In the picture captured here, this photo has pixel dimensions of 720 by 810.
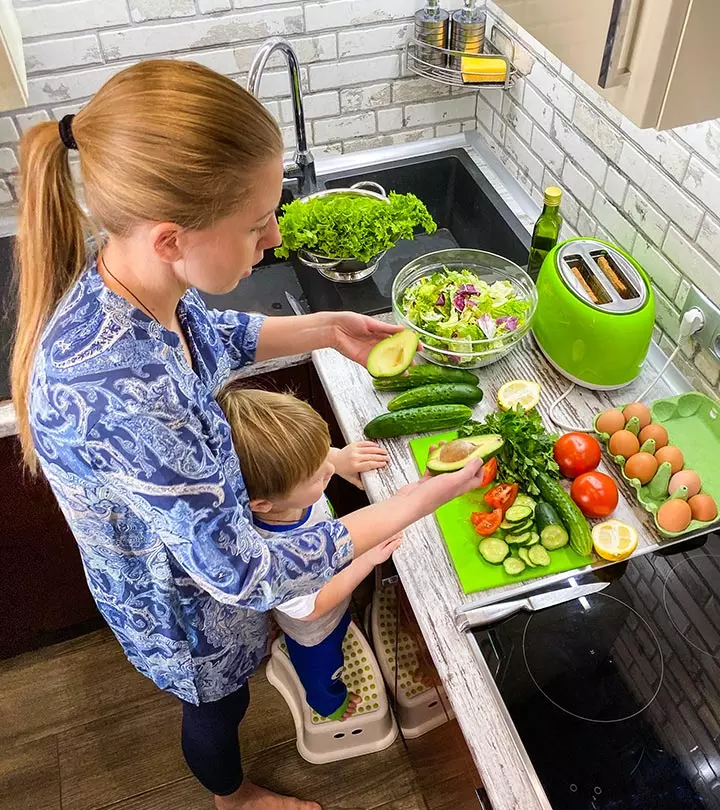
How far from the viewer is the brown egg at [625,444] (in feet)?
3.92

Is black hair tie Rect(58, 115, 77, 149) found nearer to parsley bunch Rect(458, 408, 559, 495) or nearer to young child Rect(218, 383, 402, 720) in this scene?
young child Rect(218, 383, 402, 720)

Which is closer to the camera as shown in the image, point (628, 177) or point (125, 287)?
point (125, 287)

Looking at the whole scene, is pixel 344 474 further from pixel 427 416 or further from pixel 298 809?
pixel 298 809

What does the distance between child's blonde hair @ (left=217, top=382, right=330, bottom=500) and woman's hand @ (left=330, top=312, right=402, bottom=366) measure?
0.27 meters

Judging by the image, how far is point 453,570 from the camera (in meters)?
1.11

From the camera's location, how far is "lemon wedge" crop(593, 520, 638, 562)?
1.08 metres

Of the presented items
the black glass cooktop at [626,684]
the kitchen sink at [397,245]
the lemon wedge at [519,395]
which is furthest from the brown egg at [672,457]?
the kitchen sink at [397,245]

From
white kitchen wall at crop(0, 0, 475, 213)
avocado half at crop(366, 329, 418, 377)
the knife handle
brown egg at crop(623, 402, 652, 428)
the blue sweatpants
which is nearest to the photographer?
the knife handle

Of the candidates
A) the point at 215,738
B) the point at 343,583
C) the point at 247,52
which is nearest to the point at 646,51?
the point at 343,583

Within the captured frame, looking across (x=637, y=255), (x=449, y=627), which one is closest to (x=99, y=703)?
(x=449, y=627)

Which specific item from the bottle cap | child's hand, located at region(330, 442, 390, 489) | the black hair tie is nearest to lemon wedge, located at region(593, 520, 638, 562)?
child's hand, located at region(330, 442, 390, 489)

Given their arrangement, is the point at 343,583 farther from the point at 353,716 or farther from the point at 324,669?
the point at 353,716

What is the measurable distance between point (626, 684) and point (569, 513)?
0.26m

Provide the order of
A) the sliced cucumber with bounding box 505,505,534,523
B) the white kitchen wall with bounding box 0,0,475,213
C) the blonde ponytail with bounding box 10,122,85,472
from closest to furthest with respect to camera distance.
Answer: the blonde ponytail with bounding box 10,122,85,472 < the sliced cucumber with bounding box 505,505,534,523 < the white kitchen wall with bounding box 0,0,475,213
